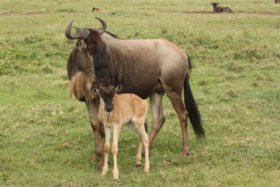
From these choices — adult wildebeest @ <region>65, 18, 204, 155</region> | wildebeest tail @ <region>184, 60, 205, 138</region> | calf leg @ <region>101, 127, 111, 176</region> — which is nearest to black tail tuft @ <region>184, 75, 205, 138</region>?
wildebeest tail @ <region>184, 60, 205, 138</region>

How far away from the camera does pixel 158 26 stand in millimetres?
18219

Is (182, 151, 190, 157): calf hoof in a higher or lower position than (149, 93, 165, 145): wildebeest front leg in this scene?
lower

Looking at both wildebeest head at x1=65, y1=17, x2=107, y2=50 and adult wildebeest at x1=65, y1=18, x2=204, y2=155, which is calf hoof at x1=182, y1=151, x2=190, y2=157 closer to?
adult wildebeest at x1=65, y1=18, x2=204, y2=155

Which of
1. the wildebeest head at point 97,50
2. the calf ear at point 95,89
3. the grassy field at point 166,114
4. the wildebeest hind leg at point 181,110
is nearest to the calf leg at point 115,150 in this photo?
the grassy field at point 166,114

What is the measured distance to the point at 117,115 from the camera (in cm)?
713

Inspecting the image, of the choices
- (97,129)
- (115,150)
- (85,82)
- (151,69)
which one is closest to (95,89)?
(85,82)

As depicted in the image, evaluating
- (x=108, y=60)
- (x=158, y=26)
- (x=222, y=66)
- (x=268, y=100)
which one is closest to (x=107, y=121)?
(x=108, y=60)

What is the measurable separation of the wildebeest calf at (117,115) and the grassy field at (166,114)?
1.08 ft

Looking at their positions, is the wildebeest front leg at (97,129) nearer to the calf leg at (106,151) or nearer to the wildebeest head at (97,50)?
the calf leg at (106,151)

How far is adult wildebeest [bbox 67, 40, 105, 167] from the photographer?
24.7ft

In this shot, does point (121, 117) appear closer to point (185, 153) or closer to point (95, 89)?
point (95, 89)

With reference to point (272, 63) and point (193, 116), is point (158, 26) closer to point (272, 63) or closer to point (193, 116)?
point (272, 63)

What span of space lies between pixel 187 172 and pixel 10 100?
566 centimetres

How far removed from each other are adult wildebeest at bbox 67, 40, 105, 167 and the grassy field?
0.41 m
